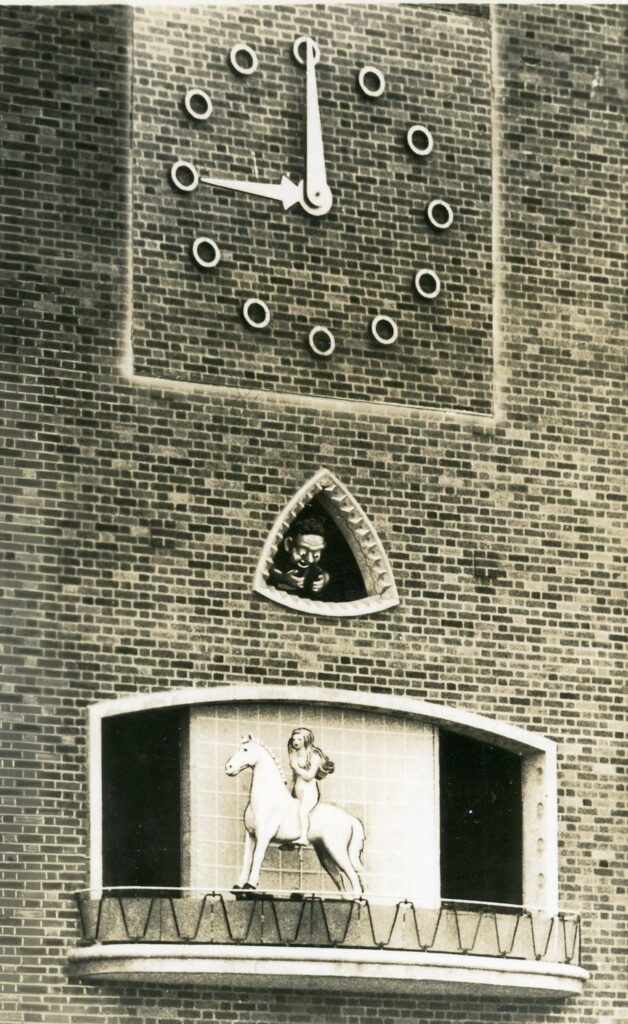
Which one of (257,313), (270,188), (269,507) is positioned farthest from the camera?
(270,188)

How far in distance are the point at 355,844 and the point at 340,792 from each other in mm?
502

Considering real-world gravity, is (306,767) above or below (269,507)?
below

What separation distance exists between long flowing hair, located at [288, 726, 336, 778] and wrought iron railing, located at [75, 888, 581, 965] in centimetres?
91

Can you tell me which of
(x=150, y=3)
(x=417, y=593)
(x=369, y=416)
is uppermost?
(x=150, y=3)

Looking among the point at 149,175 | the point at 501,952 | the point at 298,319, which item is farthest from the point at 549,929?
the point at 149,175

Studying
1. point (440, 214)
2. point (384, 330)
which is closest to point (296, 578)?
point (384, 330)

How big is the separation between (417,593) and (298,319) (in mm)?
2231

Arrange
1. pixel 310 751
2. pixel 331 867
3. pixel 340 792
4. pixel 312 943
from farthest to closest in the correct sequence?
pixel 340 792 → pixel 310 751 → pixel 331 867 → pixel 312 943

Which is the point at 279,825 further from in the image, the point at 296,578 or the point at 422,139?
the point at 422,139

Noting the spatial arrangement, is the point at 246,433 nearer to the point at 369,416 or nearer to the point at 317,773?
the point at 369,416

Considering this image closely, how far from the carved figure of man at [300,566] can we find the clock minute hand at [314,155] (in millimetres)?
2484

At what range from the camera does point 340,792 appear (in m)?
20.6

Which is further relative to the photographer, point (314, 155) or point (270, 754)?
point (314, 155)

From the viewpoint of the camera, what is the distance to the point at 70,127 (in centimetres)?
2058
